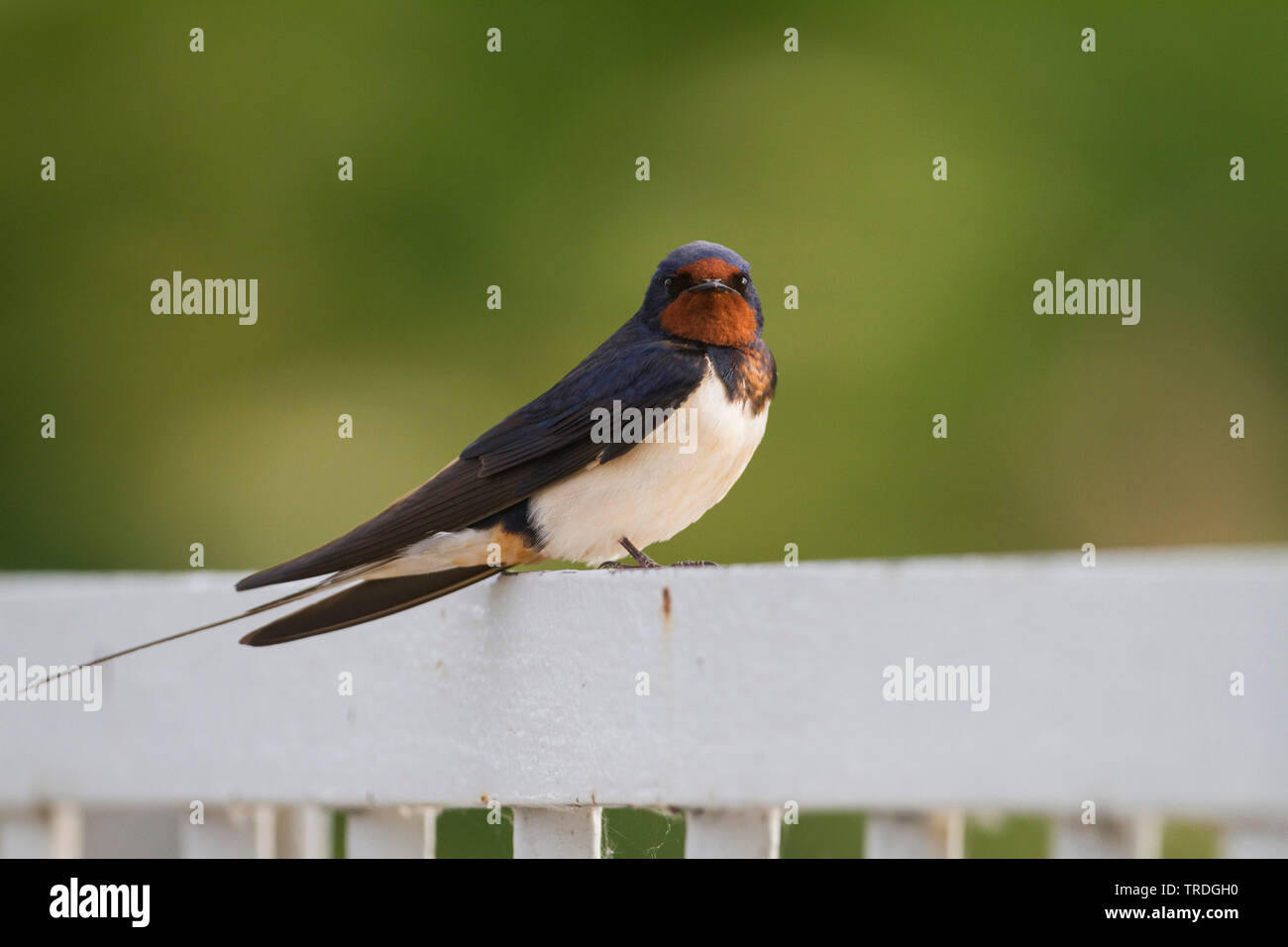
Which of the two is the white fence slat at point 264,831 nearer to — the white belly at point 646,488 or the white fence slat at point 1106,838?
the white belly at point 646,488

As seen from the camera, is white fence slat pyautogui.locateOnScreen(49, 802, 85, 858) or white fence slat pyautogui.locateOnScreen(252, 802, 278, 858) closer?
white fence slat pyautogui.locateOnScreen(252, 802, 278, 858)

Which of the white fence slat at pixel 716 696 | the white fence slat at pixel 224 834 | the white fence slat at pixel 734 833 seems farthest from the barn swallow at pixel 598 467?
the white fence slat at pixel 734 833

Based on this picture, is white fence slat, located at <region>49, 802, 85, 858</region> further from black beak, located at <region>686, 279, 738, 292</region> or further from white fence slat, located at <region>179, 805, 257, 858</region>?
black beak, located at <region>686, 279, 738, 292</region>

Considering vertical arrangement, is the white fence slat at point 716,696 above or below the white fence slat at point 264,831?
above

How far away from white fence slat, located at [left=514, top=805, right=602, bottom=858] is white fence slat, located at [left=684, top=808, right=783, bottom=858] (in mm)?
178

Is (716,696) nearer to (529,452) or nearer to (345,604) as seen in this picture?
(345,604)

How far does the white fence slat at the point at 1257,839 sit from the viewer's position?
134 cm

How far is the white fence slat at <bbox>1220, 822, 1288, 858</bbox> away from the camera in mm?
1339

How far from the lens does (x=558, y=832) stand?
1.89 metres

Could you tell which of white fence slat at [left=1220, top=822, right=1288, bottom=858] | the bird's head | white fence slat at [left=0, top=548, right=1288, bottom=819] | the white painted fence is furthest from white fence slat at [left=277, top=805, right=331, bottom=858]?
white fence slat at [left=1220, top=822, right=1288, bottom=858]

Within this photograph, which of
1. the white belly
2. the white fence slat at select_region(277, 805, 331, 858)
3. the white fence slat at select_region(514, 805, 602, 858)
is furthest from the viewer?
the white belly

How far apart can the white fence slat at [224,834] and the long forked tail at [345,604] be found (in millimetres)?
238
